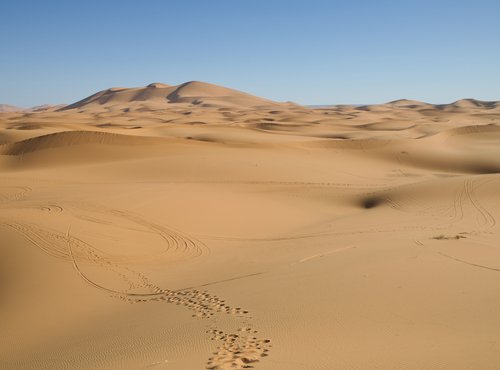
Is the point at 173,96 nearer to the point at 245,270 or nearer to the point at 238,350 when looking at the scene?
the point at 245,270

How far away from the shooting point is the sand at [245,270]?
480 cm

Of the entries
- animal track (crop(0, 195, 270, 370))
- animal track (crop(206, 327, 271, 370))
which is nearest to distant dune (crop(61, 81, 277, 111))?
animal track (crop(0, 195, 270, 370))

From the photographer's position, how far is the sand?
15.7ft

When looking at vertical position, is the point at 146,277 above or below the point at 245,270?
below

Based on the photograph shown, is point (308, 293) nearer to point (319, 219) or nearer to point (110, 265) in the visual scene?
point (110, 265)

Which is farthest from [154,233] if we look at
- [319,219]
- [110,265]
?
[319,219]

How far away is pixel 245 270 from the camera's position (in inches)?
314

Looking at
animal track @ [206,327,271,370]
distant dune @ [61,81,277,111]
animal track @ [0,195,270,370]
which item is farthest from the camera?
distant dune @ [61,81,277,111]

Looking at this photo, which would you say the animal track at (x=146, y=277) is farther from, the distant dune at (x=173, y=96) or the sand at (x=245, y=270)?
the distant dune at (x=173, y=96)

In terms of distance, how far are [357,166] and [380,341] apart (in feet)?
58.7

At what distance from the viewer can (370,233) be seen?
33.7ft

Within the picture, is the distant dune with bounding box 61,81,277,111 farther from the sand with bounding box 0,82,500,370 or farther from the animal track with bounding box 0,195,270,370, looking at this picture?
the animal track with bounding box 0,195,270,370

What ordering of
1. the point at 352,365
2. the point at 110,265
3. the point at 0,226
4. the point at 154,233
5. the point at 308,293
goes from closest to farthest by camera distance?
the point at 352,365
the point at 308,293
the point at 110,265
the point at 0,226
the point at 154,233

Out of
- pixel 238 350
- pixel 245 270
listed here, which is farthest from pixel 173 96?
pixel 238 350
